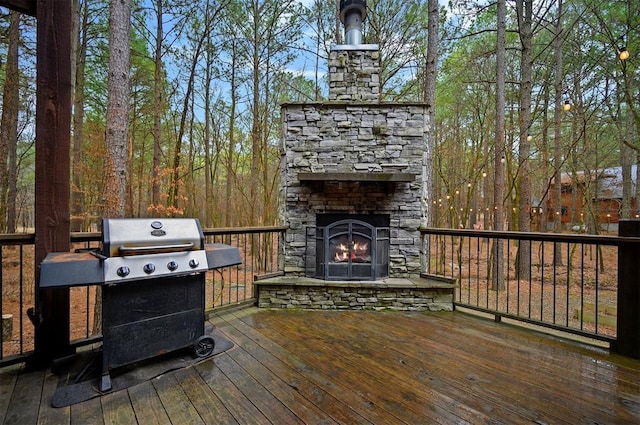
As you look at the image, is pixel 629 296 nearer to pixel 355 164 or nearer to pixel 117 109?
pixel 355 164

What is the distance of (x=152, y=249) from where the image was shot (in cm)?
181

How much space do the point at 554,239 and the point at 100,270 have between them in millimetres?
3430

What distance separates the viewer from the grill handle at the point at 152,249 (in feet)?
5.62

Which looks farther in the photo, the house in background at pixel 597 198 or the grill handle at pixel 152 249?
the house in background at pixel 597 198

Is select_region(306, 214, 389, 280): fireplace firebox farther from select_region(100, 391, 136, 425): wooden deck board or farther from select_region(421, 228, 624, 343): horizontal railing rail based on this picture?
select_region(100, 391, 136, 425): wooden deck board

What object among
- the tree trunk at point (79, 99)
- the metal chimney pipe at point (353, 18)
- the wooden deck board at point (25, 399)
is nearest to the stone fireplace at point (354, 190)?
the metal chimney pipe at point (353, 18)

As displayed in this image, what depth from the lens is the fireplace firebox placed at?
11.6 feet

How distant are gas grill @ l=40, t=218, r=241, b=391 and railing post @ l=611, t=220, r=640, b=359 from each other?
3021 mm

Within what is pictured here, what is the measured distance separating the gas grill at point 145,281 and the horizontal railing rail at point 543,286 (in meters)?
2.61

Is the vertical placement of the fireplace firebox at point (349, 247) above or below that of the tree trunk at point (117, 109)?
below

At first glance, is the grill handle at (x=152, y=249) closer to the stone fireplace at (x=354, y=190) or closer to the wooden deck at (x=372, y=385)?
the wooden deck at (x=372, y=385)

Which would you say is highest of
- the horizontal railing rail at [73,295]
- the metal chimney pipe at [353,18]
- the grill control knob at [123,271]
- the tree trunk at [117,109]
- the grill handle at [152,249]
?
the metal chimney pipe at [353,18]

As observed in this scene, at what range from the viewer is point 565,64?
23.3 feet

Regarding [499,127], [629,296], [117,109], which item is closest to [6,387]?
[117,109]
